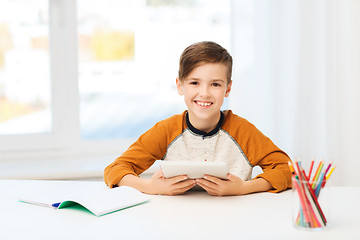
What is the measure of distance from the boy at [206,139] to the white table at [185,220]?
145 mm

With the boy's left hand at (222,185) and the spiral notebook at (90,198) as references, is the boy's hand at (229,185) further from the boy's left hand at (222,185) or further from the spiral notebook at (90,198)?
the spiral notebook at (90,198)

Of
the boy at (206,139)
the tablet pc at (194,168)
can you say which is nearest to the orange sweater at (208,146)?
the boy at (206,139)

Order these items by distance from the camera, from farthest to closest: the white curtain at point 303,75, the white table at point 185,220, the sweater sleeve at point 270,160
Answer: the white curtain at point 303,75 < the sweater sleeve at point 270,160 < the white table at point 185,220

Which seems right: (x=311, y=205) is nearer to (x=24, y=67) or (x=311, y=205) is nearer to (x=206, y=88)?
(x=206, y=88)

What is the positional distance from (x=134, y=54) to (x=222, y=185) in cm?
158

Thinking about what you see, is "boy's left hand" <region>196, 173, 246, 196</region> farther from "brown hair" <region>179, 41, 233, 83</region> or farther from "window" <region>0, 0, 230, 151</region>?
"window" <region>0, 0, 230, 151</region>

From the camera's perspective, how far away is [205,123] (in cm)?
188

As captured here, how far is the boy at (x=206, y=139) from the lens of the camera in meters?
1.73

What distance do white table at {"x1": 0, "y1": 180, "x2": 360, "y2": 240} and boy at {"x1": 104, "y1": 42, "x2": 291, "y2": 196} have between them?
0.15 metres

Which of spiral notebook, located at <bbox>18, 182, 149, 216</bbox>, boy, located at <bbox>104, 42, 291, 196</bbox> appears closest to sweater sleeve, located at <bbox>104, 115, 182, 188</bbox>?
boy, located at <bbox>104, 42, 291, 196</bbox>

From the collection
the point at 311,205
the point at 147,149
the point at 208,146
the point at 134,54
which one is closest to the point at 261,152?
the point at 208,146

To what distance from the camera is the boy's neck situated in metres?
1.88

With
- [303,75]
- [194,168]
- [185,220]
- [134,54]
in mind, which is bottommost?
[185,220]


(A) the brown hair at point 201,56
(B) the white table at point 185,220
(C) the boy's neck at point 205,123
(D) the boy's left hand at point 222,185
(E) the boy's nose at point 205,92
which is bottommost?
(B) the white table at point 185,220
